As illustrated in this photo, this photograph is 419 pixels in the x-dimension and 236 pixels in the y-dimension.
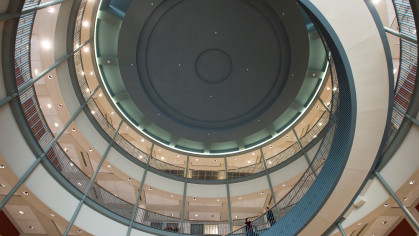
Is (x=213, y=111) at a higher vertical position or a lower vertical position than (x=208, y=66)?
lower

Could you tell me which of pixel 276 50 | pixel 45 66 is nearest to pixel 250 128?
pixel 276 50

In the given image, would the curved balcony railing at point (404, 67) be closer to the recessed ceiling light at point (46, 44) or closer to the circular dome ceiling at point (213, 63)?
the circular dome ceiling at point (213, 63)

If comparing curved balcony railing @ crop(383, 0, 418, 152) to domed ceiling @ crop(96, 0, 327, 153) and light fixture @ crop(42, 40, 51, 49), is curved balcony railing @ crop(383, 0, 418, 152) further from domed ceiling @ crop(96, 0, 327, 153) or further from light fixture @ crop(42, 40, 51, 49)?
light fixture @ crop(42, 40, 51, 49)

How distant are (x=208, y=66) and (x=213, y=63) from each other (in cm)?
45

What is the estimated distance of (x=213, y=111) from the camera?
18703 millimetres

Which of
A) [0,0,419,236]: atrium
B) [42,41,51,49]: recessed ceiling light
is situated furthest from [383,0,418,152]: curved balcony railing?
[42,41,51,49]: recessed ceiling light

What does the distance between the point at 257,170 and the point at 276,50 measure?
1053 cm

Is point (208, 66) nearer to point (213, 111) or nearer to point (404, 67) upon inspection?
point (213, 111)

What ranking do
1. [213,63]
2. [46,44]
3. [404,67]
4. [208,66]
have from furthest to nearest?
[208,66] < [213,63] < [46,44] < [404,67]

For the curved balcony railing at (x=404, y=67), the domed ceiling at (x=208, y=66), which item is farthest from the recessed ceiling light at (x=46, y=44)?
the curved balcony railing at (x=404, y=67)

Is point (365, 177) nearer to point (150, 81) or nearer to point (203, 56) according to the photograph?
point (203, 56)

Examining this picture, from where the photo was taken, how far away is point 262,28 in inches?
579

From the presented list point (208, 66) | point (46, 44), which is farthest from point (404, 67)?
point (46, 44)

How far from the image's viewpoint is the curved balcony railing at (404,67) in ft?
24.1
